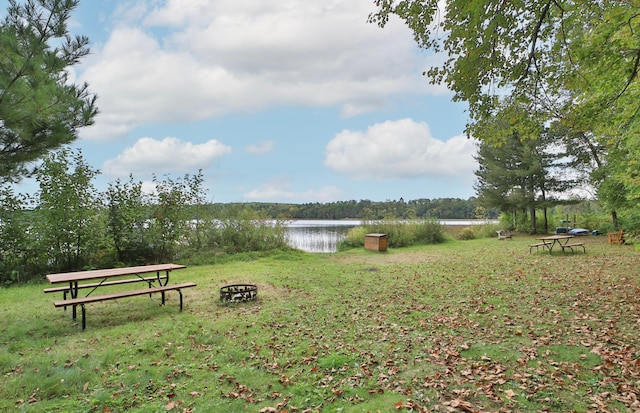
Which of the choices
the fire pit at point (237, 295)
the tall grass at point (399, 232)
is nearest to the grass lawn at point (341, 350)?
the fire pit at point (237, 295)

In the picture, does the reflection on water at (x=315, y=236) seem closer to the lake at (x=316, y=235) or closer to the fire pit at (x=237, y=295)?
the lake at (x=316, y=235)

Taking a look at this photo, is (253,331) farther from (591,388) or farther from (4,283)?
(4,283)

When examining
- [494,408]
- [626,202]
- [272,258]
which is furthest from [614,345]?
[626,202]

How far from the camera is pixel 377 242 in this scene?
40.8 feet

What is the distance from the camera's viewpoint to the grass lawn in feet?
8.63

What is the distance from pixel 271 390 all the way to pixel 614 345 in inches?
136

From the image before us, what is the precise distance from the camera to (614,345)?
3408 mm

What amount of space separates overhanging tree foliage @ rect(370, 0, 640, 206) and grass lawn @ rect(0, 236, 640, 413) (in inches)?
109

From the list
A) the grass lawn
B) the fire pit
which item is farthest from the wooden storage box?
the fire pit

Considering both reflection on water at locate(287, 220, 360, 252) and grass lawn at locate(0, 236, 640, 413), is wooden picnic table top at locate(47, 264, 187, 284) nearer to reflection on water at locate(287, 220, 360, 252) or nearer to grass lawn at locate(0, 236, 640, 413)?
grass lawn at locate(0, 236, 640, 413)

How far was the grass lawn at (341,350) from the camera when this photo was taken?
2.63 meters

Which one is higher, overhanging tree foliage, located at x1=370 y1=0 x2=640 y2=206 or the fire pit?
overhanging tree foliage, located at x1=370 y1=0 x2=640 y2=206

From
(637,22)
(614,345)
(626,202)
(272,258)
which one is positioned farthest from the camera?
(626,202)

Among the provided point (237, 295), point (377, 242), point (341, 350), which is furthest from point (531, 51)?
point (377, 242)
